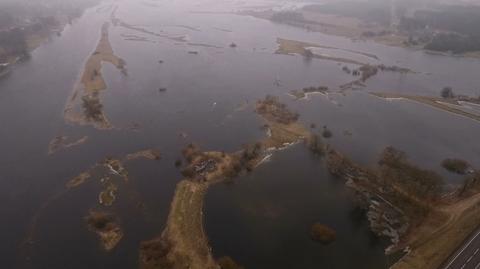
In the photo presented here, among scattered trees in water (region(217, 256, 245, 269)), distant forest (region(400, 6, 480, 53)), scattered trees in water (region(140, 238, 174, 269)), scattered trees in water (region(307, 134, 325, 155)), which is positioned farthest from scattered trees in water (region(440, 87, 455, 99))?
scattered trees in water (region(140, 238, 174, 269))

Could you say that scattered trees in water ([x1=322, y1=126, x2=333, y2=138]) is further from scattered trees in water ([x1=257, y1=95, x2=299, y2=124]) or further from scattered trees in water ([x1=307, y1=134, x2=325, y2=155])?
scattered trees in water ([x1=257, y1=95, x2=299, y2=124])

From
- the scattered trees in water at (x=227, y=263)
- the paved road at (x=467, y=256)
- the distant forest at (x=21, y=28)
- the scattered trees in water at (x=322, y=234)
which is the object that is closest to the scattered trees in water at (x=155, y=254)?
the scattered trees in water at (x=227, y=263)

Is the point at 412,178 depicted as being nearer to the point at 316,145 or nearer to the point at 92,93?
the point at 316,145

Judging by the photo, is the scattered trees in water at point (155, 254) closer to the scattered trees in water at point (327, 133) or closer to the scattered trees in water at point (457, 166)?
the scattered trees in water at point (327, 133)

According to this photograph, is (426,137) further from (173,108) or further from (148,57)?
(148,57)

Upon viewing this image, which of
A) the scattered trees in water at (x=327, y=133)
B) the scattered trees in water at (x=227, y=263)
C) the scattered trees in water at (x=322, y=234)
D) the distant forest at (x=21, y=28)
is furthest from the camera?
the distant forest at (x=21, y=28)

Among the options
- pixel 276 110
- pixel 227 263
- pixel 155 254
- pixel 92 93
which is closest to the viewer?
pixel 227 263

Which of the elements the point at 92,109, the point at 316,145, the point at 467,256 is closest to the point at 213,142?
the point at 316,145
